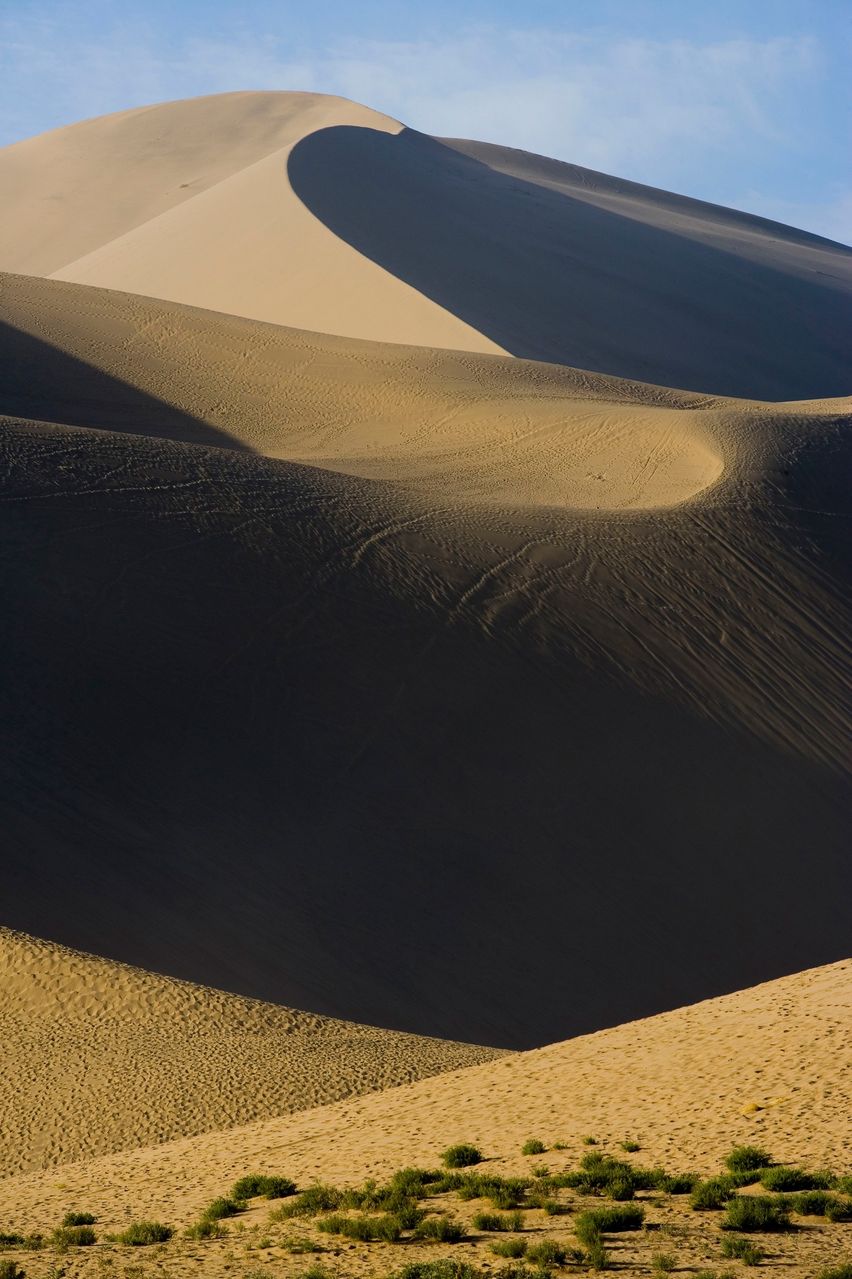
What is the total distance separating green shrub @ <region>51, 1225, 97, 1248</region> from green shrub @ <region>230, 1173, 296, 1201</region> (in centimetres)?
71

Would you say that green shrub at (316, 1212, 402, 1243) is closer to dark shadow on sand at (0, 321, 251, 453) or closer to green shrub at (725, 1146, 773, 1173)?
green shrub at (725, 1146, 773, 1173)

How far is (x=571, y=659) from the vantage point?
1697 centimetres

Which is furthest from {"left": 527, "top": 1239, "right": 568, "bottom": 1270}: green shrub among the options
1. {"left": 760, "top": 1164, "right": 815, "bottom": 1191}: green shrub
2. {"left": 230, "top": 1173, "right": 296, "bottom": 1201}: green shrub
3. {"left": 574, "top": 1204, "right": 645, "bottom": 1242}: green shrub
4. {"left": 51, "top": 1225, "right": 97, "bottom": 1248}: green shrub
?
{"left": 51, "top": 1225, "right": 97, "bottom": 1248}: green shrub

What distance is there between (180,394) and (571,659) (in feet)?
37.1

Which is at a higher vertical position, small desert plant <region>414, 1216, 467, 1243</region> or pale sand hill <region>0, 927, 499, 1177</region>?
pale sand hill <region>0, 927, 499, 1177</region>

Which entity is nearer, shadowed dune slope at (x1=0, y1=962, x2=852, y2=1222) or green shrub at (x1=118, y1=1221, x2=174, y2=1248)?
green shrub at (x1=118, y1=1221, x2=174, y2=1248)

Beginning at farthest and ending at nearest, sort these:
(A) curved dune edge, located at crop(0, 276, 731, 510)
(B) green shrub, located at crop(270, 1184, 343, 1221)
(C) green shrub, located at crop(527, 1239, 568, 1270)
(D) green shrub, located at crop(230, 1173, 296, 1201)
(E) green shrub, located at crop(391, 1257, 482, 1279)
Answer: (A) curved dune edge, located at crop(0, 276, 731, 510) → (D) green shrub, located at crop(230, 1173, 296, 1201) → (B) green shrub, located at crop(270, 1184, 343, 1221) → (C) green shrub, located at crop(527, 1239, 568, 1270) → (E) green shrub, located at crop(391, 1257, 482, 1279)

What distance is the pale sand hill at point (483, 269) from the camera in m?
40.1

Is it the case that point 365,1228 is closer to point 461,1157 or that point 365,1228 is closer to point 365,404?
point 461,1157

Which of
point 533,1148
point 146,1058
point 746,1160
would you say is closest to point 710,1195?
point 746,1160

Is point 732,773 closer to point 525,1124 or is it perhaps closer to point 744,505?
point 744,505

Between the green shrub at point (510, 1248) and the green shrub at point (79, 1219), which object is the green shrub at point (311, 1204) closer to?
the green shrub at point (79, 1219)

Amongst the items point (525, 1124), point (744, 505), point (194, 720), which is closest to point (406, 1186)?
point (525, 1124)

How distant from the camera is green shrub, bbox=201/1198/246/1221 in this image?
19.4 feet
